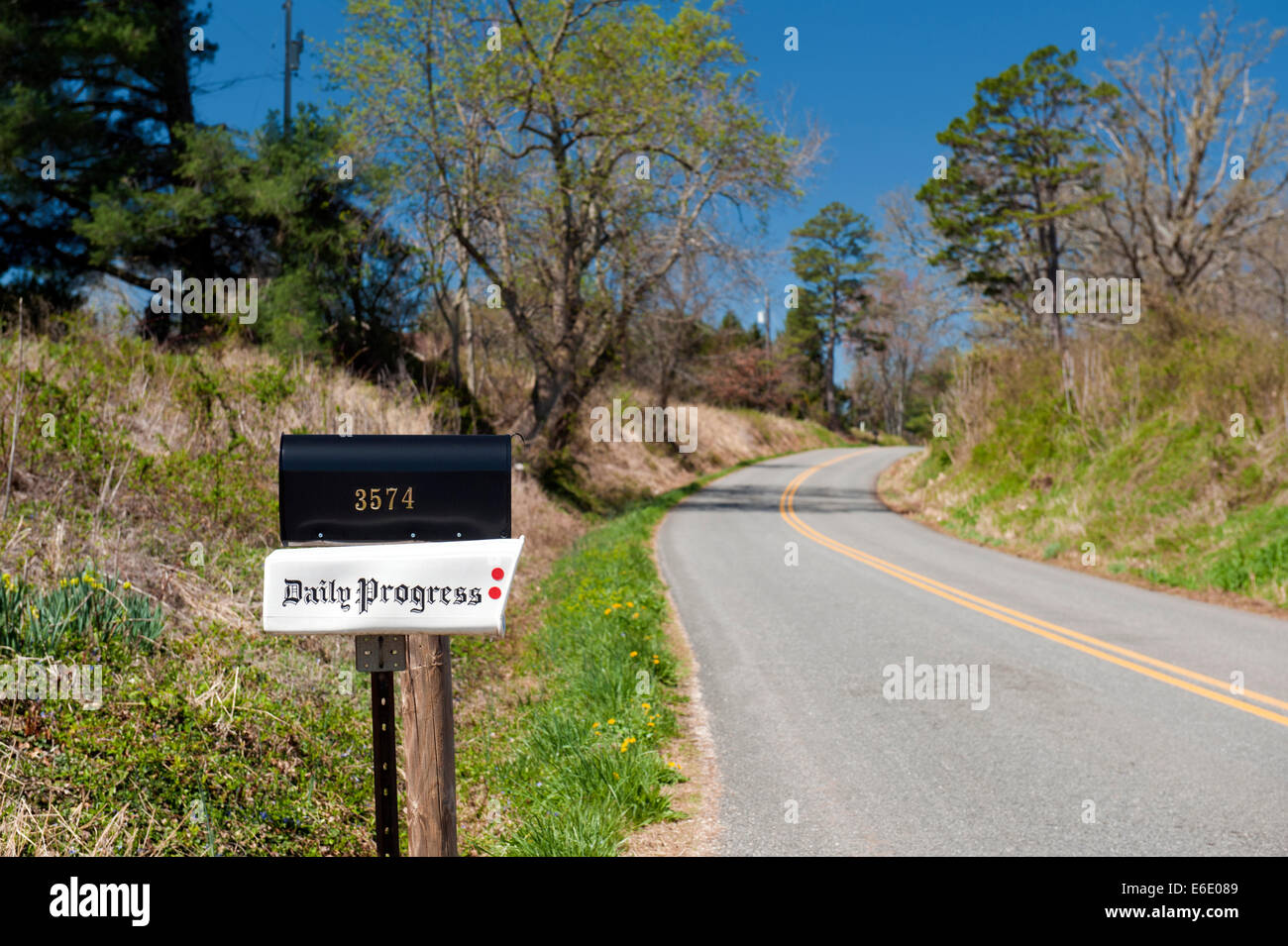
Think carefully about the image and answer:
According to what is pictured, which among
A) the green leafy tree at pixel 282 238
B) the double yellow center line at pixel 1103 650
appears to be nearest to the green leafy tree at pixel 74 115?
the green leafy tree at pixel 282 238

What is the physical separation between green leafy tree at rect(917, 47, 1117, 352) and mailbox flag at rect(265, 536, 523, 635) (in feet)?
101

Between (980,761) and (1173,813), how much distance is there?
1115 mm

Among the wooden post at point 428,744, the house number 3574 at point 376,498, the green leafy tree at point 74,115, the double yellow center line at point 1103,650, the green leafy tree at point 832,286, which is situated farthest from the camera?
the green leafy tree at point 832,286

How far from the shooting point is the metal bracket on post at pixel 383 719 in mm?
2596

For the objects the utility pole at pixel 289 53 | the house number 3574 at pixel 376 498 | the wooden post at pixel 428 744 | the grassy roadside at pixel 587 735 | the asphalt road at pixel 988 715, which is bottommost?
the asphalt road at pixel 988 715

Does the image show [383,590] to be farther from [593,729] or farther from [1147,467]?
[1147,467]

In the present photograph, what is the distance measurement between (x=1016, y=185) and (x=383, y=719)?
115ft

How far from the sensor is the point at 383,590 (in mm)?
2424

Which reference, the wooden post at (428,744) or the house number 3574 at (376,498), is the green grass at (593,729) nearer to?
the wooden post at (428,744)

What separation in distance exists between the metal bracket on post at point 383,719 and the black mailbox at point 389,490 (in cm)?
32

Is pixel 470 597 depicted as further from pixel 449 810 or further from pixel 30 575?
pixel 30 575

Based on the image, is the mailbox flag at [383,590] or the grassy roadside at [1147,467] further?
the grassy roadside at [1147,467]

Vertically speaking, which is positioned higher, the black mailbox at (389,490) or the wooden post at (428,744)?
the black mailbox at (389,490)

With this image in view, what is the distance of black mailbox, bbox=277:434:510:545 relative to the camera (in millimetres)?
2545
